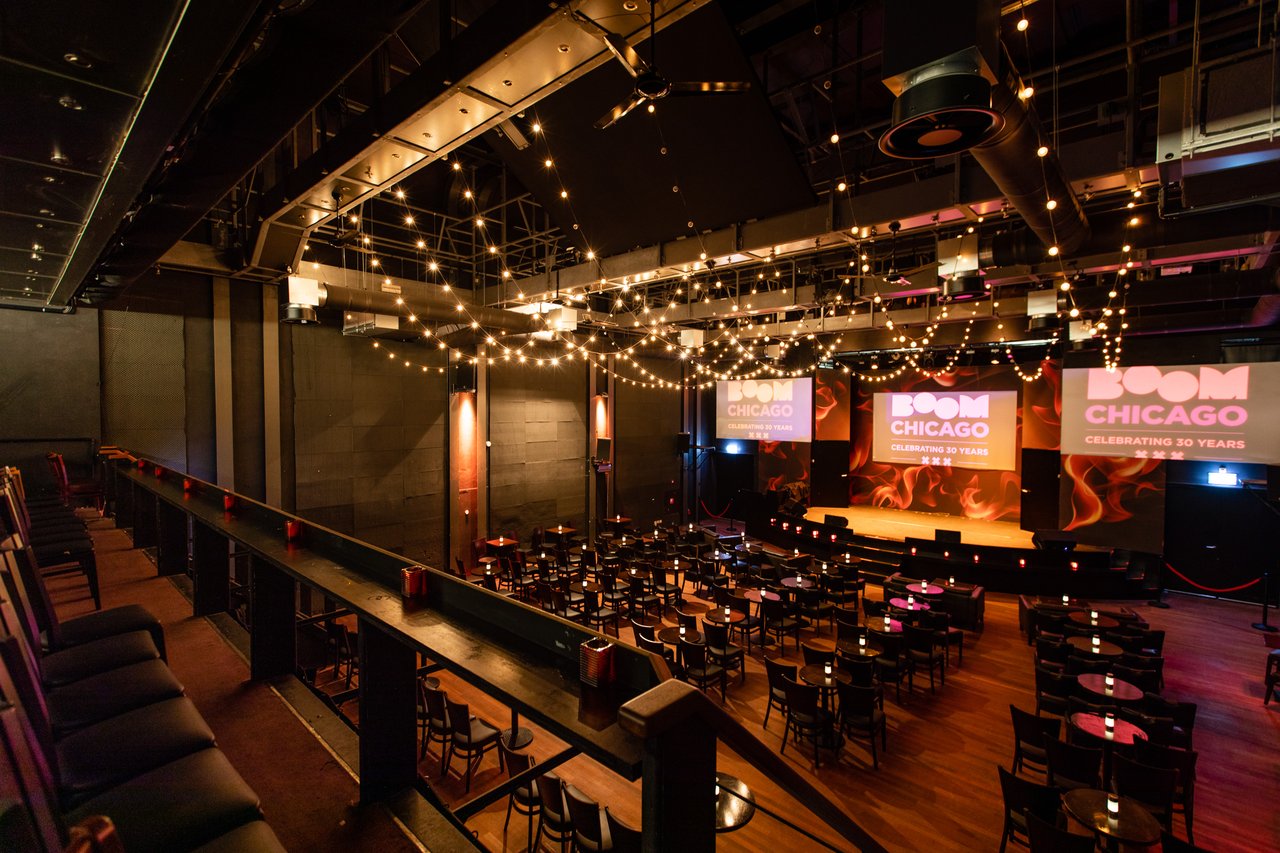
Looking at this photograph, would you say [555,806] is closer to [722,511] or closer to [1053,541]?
[1053,541]

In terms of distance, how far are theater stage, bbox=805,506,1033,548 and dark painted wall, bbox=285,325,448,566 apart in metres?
9.42

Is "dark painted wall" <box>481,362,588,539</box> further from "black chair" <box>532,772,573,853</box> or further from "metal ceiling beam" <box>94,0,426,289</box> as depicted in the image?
"black chair" <box>532,772,573,853</box>

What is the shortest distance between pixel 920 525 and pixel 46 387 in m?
16.0

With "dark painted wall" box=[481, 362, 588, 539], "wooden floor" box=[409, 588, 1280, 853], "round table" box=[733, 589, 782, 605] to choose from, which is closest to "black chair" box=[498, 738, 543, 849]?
"wooden floor" box=[409, 588, 1280, 853]

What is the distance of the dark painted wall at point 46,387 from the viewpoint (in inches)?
272

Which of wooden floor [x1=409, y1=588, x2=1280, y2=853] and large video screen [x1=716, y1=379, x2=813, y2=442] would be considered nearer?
wooden floor [x1=409, y1=588, x2=1280, y2=853]

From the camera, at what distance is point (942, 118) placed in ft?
7.98

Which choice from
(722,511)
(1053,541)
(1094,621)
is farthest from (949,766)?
(722,511)

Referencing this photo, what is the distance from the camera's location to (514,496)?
12461mm

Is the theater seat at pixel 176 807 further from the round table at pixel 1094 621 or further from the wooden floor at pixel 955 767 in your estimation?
the round table at pixel 1094 621

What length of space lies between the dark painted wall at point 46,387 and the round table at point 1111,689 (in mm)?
11911

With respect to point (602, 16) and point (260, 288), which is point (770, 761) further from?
point (260, 288)

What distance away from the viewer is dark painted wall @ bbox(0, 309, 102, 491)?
690cm

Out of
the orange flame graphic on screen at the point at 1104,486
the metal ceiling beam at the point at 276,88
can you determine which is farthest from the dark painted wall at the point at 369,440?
the orange flame graphic on screen at the point at 1104,486
